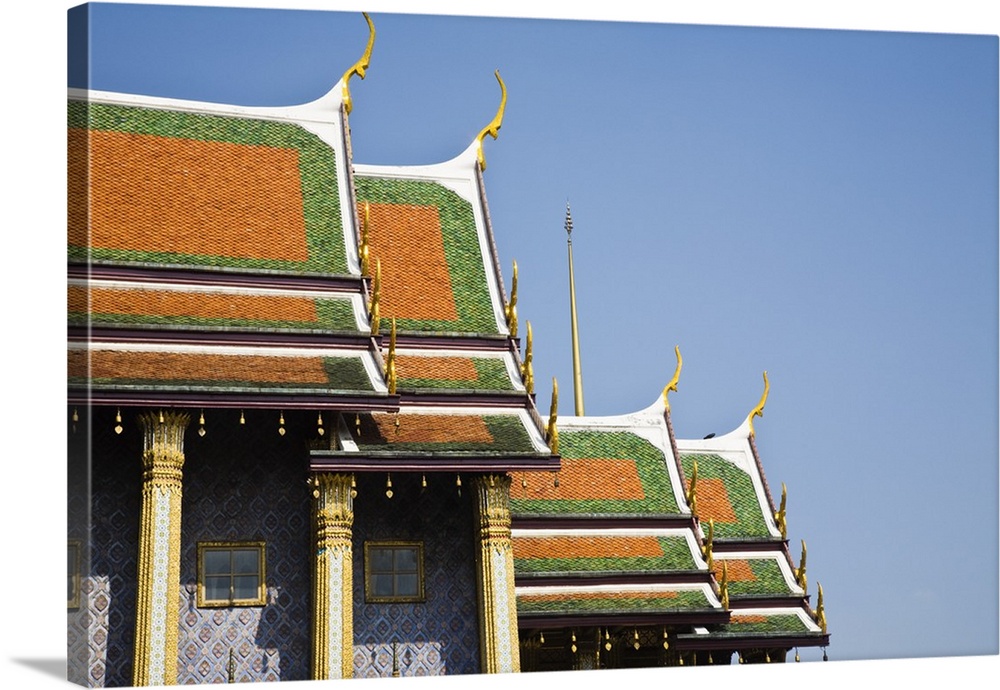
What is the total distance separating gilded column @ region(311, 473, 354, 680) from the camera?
758 inches

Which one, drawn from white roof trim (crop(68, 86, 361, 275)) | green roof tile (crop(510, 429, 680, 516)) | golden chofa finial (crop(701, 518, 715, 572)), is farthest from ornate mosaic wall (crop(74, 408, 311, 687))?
golden chofa finial (crop(701, 518, 715, 572))

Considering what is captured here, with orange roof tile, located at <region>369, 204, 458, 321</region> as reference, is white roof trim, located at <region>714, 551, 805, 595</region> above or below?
below

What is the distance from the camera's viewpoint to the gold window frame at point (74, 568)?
17.1m

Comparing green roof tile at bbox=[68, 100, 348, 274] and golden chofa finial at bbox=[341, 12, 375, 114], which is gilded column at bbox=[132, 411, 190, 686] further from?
golden chofa finial at bbox=[341, 12, 375, 114]

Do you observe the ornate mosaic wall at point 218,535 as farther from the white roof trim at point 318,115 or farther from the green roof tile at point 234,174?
the white roof trim at point 318,115

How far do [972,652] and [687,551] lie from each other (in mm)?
6003

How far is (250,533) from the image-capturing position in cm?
1992

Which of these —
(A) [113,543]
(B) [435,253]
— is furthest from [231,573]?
(B) [435,253]

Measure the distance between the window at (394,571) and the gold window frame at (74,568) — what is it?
3476 mm

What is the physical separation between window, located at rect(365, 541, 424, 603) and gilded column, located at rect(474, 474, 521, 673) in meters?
0.70

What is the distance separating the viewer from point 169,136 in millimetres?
21438

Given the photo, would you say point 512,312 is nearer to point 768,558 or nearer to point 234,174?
point 234,174

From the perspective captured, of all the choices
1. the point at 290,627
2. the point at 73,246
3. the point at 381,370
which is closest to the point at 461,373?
the point at 381,370

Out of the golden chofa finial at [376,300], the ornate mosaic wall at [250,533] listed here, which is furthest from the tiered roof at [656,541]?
the golden chofa finial at [376,300]
